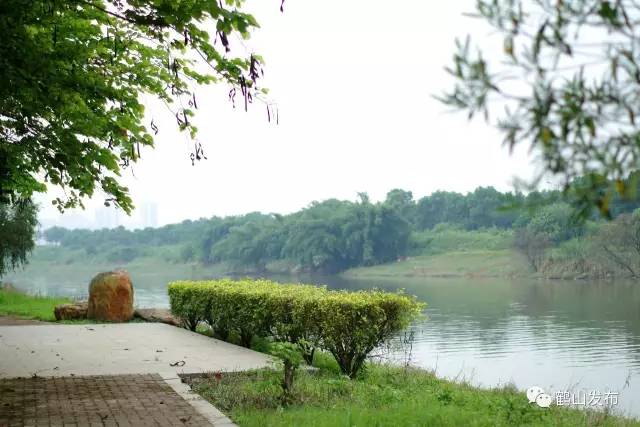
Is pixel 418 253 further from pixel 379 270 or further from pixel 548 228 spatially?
pixel 548 228

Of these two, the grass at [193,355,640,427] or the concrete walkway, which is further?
the concrete walkway

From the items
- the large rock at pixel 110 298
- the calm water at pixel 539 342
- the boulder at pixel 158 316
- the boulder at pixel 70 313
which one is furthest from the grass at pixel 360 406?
the boulder at pixel 70 313

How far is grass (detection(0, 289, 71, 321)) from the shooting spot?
64.1 ft

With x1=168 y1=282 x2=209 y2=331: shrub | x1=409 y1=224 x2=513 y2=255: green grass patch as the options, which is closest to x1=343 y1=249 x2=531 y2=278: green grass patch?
x1=409 y1=224 x2=513 y2=255: green grass patch

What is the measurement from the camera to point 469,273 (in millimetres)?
70812

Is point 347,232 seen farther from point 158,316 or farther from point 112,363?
point 112,363

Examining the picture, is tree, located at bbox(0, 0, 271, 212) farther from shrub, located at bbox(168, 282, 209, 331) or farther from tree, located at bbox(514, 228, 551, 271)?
tree, located at bbox(514, 228, 551, 271)

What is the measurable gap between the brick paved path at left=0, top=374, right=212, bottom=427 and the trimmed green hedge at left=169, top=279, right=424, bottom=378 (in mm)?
1995

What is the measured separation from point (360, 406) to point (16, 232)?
23678 millimetres

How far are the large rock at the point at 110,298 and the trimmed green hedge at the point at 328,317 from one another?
626 cm

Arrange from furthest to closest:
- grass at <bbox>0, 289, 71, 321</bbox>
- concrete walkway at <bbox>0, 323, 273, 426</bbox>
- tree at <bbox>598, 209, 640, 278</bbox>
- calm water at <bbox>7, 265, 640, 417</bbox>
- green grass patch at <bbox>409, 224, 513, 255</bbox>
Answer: green grass patch at <bbox>409, 224, 513, 255</bbox>
tree at <bbox>598, 209, 640, 278</bbox>
grass at <bbox>0, 289, 71, 321</bbox>
calm water at <bbox>7, 265, 640, 417</bbox>
concrete walkway at <bbox>0, 323, 273, 426</bbox>

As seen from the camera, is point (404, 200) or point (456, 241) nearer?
point (456, 241)

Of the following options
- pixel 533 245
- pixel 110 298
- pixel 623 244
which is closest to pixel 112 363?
pixel 110 298

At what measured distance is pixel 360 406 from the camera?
7.52m
